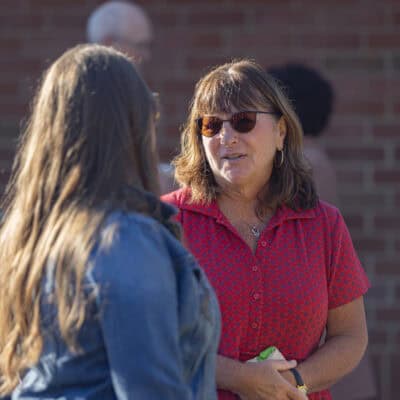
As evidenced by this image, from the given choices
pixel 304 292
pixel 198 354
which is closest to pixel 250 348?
pixel 304 292

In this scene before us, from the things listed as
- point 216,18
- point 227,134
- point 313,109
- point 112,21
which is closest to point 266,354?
point 227,134

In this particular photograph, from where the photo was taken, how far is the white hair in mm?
5023

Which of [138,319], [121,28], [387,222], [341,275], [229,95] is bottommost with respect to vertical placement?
[387,222]

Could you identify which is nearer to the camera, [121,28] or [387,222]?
[121,28]

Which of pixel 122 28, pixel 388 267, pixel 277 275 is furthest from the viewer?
pixel 388 267

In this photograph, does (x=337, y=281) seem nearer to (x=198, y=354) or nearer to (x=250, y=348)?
(x=250, y=348)

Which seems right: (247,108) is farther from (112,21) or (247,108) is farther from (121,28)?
(112,21)

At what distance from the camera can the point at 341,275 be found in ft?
10.4

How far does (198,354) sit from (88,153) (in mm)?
500

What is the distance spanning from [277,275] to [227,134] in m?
0.46

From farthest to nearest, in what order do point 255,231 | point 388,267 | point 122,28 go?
point 388,267 → point 122,28 → point 255,231

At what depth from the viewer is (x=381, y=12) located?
554cm

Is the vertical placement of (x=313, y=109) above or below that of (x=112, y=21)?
below

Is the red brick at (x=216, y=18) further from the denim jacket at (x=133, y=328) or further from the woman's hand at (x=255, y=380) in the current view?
the denim jacket at (x=133, y=328)
